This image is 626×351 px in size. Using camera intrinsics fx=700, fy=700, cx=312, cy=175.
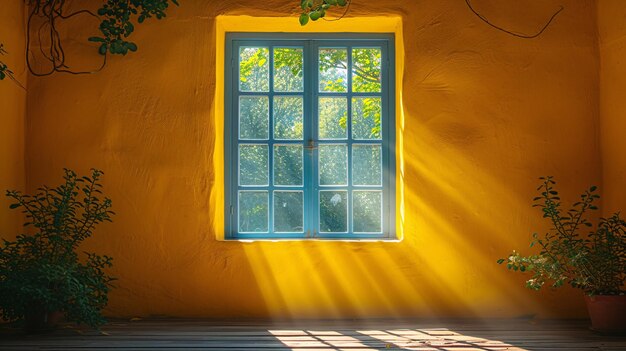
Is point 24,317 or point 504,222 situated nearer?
point 24,317

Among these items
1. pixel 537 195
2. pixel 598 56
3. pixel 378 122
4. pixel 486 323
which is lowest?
pixel 486 323

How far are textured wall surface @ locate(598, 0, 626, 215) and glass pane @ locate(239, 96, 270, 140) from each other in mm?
2390

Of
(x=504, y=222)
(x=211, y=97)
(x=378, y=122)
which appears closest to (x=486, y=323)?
(x=504, y=222)

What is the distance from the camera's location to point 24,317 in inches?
168

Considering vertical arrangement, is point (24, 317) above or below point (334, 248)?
below

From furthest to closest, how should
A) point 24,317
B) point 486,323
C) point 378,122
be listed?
point 378,122 < point 486,323 < point 24,317

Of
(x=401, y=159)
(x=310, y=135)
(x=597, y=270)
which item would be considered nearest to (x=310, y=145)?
(x=310, y=135)

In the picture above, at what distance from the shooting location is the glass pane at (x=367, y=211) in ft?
16.8

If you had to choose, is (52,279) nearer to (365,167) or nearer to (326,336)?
(326,336)

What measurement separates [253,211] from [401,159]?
1.14m

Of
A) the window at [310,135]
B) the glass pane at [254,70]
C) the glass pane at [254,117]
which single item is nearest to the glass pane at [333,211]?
the window at [310,135]

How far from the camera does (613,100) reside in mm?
4766

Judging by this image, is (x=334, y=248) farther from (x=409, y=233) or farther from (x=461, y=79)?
(x=461, y=79)

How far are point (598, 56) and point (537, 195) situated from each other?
3.55 feet
